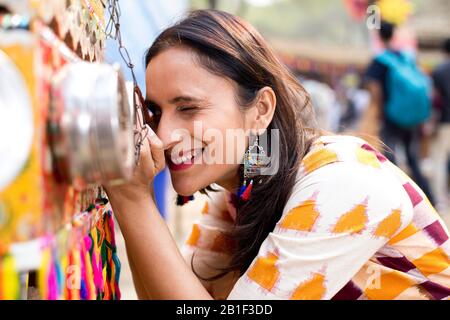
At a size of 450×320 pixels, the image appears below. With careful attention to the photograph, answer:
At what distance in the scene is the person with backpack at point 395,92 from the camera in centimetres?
401

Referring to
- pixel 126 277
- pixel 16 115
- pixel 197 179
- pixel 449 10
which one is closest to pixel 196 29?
pixel 197 179

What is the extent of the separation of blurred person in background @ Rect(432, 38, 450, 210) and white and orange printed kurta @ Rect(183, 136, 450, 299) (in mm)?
3573

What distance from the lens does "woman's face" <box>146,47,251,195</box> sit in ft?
4.03

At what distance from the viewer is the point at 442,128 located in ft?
17.1

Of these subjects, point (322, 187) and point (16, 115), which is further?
point (322, 187)

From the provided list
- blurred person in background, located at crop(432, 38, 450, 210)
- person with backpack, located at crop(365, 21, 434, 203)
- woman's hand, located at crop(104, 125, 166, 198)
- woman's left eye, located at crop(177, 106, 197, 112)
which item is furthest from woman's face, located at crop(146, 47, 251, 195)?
blurred person in background, located at crop(432, 38, 450, 210)

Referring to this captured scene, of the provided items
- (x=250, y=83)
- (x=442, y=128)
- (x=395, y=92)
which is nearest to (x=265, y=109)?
(x=250, y=83)

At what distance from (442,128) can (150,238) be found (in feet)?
15.0

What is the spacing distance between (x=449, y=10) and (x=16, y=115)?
615 inches

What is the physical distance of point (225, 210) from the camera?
5.48ft

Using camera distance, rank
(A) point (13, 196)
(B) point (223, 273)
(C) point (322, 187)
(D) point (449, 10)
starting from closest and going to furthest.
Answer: (A) point (13, 196) → (C) point (322, 187) → (B) point (223, 273) → (D) point (449, 10)

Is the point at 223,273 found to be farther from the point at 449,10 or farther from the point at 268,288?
the point at 449,10

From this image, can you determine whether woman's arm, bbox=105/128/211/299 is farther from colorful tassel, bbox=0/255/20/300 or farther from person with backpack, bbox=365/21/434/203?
person with backpack, bbox=365/21/434/203

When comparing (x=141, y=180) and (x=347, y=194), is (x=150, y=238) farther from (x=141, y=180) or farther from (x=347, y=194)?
(x=347, y=194)
